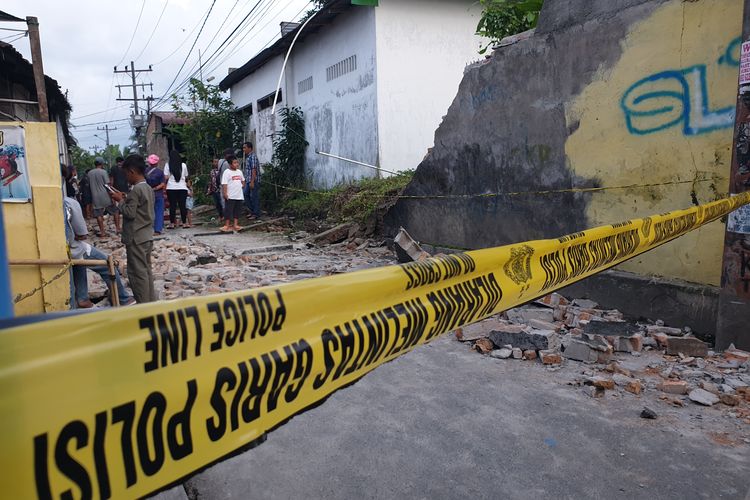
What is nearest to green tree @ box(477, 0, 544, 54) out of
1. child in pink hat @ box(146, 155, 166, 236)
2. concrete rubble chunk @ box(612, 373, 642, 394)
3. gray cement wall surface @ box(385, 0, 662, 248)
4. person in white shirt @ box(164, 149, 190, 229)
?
gray cement wall surface @ box(385, 0, 662, 248)

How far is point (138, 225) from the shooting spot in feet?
17.3

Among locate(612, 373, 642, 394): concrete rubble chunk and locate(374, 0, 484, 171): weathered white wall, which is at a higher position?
locate(374, 0, 484, 171): weathered white wall

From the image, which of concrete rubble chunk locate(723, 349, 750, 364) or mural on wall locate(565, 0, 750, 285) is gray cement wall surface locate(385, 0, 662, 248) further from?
concrete rubble chunk locate(723, 349, 750, 364)

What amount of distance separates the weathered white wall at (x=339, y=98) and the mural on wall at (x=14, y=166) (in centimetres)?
831

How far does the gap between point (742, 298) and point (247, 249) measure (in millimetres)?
7742

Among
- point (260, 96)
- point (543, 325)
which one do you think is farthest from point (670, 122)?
point (260, 96)

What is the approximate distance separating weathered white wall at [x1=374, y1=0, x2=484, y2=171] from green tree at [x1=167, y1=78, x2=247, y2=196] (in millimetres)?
8056

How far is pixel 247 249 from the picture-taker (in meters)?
10.0

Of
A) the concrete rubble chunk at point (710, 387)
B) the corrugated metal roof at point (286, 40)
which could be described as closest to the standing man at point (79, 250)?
the concrete rubble chunk at point (710, 387)

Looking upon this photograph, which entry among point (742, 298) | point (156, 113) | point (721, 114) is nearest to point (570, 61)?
point (721, 114)

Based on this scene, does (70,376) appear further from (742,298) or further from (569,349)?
(742,298)

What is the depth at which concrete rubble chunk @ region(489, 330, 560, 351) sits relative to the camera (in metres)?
4.48

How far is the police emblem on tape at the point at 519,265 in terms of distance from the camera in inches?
101

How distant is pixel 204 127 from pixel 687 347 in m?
17.1
